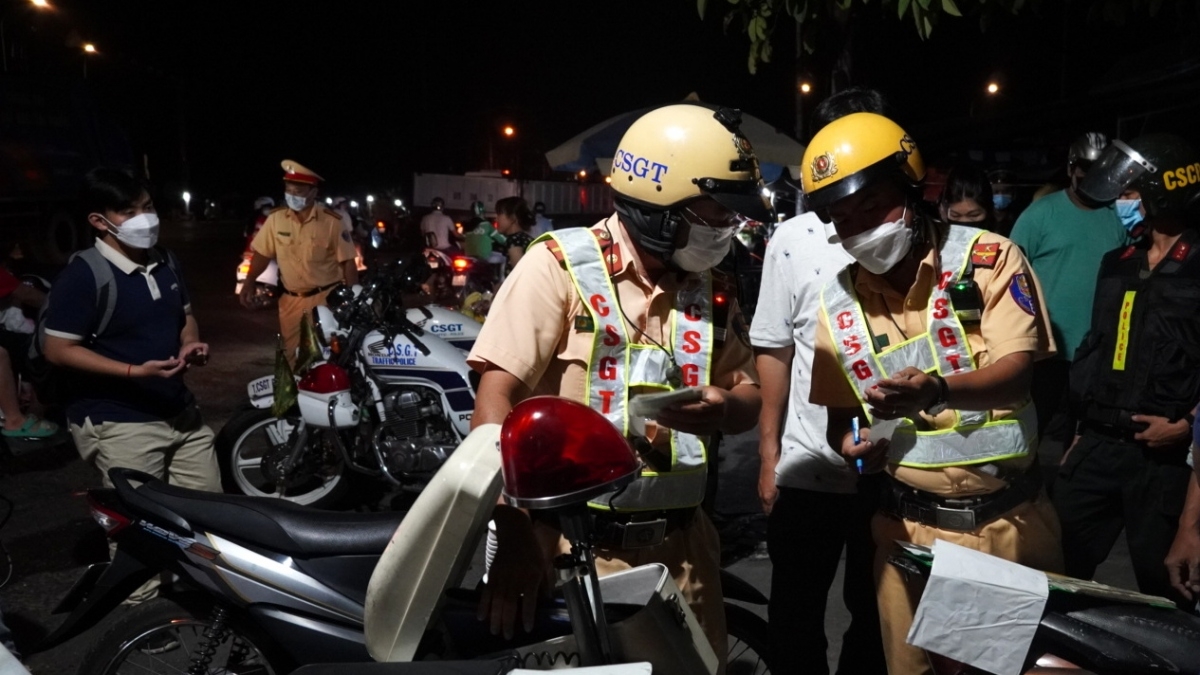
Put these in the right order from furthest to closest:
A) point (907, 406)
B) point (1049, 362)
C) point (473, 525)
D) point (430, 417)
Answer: point (430, 417)
point (1049, 362)
point (907, 406)
point (473, 525)

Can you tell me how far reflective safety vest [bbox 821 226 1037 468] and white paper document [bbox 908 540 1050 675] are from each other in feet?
1.80

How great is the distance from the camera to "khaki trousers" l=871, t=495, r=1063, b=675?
2498 millimetres

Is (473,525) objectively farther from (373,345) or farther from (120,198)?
(373,345)

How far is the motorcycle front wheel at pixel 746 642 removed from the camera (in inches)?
125

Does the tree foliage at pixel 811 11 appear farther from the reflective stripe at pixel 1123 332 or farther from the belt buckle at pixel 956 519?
the belt buckle at pixel 956 519

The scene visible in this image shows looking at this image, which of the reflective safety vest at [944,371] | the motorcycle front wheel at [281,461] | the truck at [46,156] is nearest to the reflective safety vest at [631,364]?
the reflective safety vest at [944,371]

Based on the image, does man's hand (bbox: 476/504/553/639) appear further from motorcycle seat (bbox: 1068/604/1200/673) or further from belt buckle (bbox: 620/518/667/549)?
motorcycle seat (bbox: 1068/604/1200/673)

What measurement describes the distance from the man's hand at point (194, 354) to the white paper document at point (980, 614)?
3162 mm

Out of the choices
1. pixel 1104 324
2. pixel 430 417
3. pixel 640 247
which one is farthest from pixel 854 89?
pixel 430 417

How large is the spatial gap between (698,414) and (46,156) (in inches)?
787

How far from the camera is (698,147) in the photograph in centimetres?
235

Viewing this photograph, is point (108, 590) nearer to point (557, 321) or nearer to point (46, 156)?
point (557, 321)

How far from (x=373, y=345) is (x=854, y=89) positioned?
11.2 feet

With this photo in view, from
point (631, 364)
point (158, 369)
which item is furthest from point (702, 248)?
point (158, 369)
